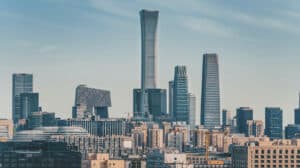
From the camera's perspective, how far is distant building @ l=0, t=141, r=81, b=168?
119 meters

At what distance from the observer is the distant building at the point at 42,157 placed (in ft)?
391

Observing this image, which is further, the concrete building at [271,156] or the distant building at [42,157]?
the concrete building at [271,156]

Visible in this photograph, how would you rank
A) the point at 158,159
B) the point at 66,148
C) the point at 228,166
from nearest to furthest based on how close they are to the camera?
the point at 66,148 → the point at 228,166 → the point at 158,159

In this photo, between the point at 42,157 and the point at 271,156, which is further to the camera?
the point at 271,156

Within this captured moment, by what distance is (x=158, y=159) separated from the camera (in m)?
148

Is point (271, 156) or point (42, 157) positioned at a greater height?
point (271, 156)

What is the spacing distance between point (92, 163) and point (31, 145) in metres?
19.2

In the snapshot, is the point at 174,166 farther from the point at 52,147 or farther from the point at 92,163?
the point at 52,147

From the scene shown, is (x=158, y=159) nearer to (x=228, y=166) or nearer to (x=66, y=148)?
(x=228, y=166)

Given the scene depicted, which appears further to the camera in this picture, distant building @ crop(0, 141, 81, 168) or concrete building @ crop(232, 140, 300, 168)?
concrete building @ crop(232, 140, 300, 168)

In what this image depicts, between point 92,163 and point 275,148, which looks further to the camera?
point 92,163

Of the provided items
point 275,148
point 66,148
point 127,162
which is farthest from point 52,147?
point 127,162

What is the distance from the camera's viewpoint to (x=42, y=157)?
393 ft

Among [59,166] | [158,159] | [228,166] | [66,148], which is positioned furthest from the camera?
[158,159]
